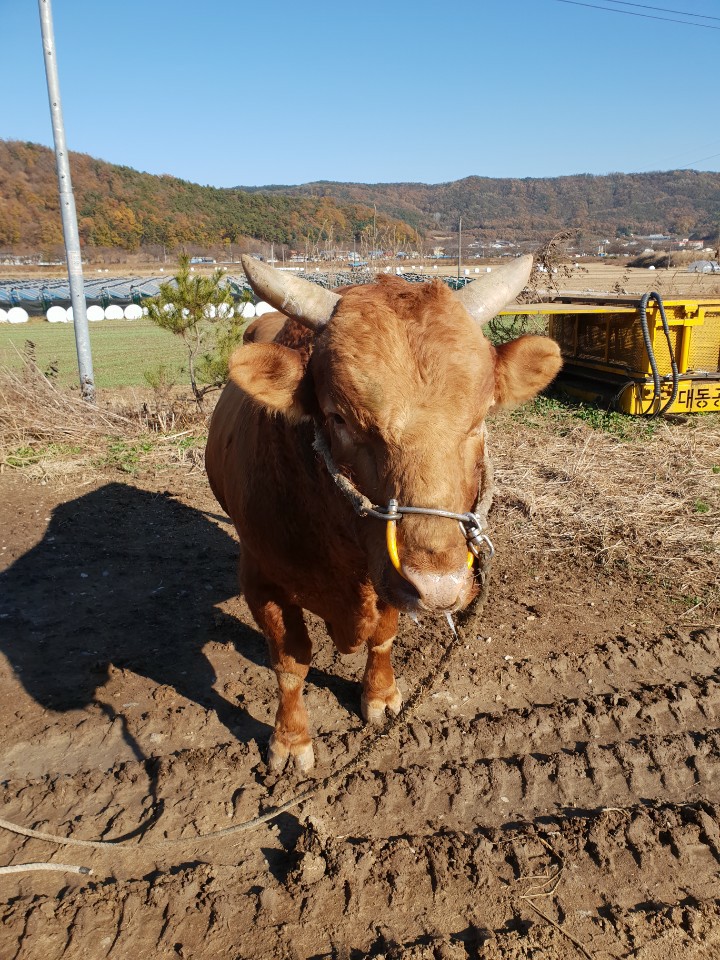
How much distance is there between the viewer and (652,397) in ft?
31.1

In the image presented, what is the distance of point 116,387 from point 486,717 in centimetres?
1203

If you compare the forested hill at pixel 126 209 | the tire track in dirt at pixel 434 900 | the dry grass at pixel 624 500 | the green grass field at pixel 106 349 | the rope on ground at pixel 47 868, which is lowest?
the green grass field at pixel 106 349

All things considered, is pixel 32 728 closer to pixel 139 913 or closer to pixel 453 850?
pixel 139 913

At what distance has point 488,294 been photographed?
8.76 feet

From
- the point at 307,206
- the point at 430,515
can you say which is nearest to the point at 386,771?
the point at 430,515

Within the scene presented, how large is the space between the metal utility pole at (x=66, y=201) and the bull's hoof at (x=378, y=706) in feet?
24.9

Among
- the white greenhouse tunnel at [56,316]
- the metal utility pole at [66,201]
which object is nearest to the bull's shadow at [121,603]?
the metal utility pole at [66,201]

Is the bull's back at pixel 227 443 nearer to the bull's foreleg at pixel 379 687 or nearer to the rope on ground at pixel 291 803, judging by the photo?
the bull's foreleg at pixel 379 687

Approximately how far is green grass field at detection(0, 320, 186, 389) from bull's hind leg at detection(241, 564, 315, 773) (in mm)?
8660

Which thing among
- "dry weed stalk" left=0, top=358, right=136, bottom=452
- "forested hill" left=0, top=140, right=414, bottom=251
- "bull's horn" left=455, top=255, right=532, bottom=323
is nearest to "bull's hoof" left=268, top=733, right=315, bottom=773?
"bull's horn" left=455, top=255, right=532, bottom=323

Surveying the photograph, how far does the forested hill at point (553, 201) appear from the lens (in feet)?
299

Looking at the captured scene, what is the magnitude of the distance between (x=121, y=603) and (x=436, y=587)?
3.98m

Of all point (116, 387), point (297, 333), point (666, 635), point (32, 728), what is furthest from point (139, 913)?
point (116, 387)

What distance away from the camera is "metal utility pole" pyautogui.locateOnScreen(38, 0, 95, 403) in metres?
9.15
